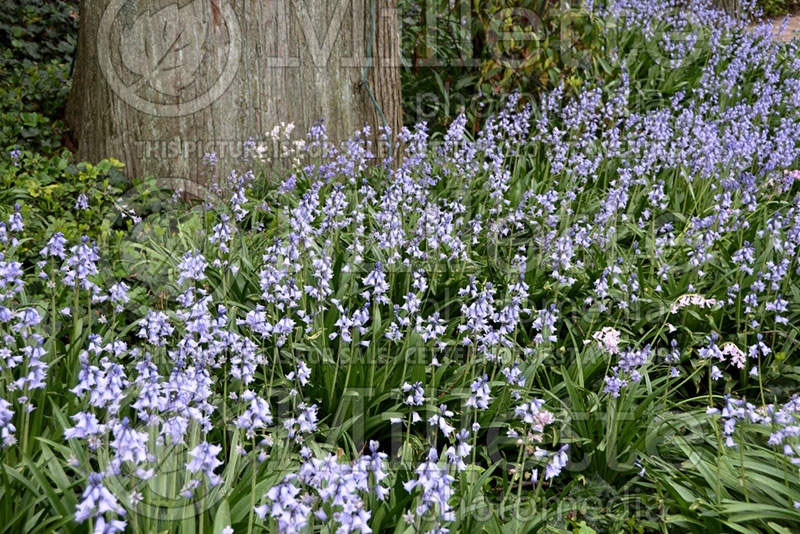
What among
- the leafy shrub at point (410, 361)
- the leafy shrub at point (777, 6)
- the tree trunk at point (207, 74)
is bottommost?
the leafy shrub at point (410, 361)

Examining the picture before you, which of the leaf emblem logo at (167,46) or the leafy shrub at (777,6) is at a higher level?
the leafy shrub at (777,6)

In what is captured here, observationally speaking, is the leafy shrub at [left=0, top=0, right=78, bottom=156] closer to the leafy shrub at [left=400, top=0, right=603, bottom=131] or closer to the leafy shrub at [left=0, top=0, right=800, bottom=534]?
the leafy shrub at [left=0, top=0, right=800, bottom=534]

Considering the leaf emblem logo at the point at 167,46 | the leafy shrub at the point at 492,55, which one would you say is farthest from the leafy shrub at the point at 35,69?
the leafy shrub at the point at 492,55

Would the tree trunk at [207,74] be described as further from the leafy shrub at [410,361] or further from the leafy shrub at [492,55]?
the leafy shrub at [492,55]

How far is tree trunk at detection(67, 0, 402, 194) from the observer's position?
530 cm

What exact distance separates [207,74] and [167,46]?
0.35 m

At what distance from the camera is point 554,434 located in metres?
3.14

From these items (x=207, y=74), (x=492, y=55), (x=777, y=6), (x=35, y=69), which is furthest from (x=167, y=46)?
(x=777, y=6)

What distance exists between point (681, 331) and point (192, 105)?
149 inches

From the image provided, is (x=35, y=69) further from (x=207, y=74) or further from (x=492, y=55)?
(x=492, y=55)

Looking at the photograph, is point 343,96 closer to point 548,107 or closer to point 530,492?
point 548,107

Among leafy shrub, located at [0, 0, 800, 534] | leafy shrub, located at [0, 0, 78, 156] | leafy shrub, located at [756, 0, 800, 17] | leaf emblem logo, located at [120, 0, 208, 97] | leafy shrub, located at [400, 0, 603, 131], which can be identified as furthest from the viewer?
leafy shrub, located at [756, 0, 800, 17]

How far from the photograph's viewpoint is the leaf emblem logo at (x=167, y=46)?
525cm

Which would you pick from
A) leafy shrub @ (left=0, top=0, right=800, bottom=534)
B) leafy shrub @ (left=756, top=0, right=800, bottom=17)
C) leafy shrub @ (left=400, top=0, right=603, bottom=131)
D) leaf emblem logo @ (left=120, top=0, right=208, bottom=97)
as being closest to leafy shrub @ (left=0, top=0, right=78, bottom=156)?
leafy shrub @ (left=0, top=0, right=800, bottom=534)
